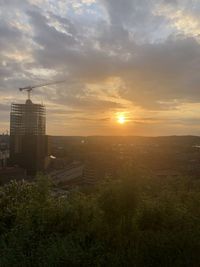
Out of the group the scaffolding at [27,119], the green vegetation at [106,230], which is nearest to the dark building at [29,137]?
the scaffolding at [27,119]

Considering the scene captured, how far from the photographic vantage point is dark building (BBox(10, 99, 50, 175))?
100562mm

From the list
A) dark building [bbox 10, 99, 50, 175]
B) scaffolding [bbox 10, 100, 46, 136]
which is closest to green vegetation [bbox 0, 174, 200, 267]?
dark building [bbox 10, 99, 50, 175]

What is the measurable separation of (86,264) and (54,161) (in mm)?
97247

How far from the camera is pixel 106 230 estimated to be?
1257cm

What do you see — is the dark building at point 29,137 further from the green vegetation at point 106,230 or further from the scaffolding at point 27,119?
the green vegetation at point 106,230

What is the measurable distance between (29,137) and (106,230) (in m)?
97.5

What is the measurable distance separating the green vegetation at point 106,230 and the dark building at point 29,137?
7501 cm

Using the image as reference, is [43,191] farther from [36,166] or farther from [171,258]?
[36,166]

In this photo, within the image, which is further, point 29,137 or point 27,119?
point 27,119

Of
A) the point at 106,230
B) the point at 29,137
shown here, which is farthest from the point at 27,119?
the point at 106,230

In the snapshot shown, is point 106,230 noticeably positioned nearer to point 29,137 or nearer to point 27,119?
point 29,137

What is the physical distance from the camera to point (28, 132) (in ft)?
370

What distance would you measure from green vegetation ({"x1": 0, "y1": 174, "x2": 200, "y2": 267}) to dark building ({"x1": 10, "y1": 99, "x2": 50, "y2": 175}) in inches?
2953

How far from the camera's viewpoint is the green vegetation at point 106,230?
953cm
